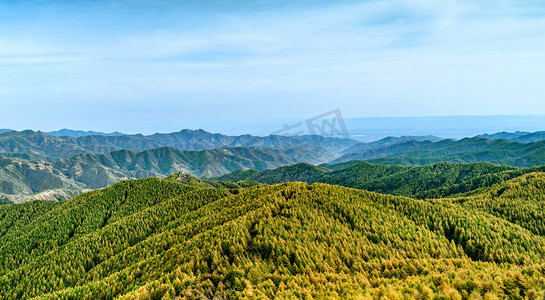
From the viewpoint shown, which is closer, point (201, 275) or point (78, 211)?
point (201, 275)

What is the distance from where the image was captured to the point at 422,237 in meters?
35.8

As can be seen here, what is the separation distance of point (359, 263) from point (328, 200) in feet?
53.1

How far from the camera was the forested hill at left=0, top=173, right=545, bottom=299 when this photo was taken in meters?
21.8

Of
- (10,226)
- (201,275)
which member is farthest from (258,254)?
(10,226)

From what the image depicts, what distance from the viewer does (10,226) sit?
118875 millimetres

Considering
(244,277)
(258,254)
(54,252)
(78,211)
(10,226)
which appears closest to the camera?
(244,277)

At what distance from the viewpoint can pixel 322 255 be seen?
29.4 meters

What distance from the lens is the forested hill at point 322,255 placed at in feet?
71.5

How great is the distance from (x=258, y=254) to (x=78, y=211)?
98.8 m

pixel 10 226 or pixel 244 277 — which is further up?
pixel 244 277

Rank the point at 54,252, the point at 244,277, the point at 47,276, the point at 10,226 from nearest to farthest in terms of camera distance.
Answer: the point at 244,277 → the point at 47,276 → the point at 54,252 → the point at 10,226

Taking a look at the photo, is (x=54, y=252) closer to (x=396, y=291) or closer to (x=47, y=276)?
(x=47, y=276)

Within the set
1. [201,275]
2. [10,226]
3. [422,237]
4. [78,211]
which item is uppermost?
[201,275]

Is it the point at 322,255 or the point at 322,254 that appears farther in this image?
the point at 322,254
